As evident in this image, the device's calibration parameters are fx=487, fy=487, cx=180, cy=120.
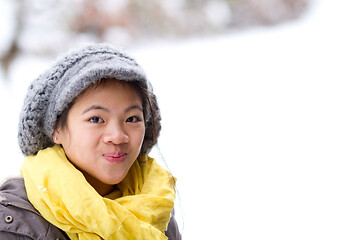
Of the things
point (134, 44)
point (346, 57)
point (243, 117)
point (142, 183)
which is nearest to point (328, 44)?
point (346, 57)

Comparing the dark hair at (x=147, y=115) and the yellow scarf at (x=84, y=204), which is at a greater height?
the dark hair at (x=147, y=115)

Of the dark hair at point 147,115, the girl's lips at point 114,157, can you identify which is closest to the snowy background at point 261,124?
the dark hair at point 147,115

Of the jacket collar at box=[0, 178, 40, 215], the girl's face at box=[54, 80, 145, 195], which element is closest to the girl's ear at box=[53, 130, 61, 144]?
the girl's face at box=[54, 80, 145, 195]

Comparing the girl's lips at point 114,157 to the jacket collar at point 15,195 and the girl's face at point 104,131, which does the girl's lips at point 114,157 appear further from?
the jacket collar at point 15,195

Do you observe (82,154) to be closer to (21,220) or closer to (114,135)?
(114,135)

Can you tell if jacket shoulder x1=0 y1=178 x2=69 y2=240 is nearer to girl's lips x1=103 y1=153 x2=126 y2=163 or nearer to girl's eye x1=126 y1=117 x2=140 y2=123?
girl's lips x1=103 y1=153 x2=126 y2=163

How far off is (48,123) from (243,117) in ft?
8.38

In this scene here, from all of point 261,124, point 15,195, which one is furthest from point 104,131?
point 261,124

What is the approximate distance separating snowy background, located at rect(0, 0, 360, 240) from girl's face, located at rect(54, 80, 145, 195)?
1.11 metres

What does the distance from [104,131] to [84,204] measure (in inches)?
6.9

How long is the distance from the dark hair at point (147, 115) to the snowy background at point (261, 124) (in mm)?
1015

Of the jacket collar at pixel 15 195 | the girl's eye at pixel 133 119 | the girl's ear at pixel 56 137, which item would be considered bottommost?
the jacket collar at pixel 15 195

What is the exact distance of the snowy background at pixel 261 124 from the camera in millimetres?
2586

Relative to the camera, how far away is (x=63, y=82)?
111cm
